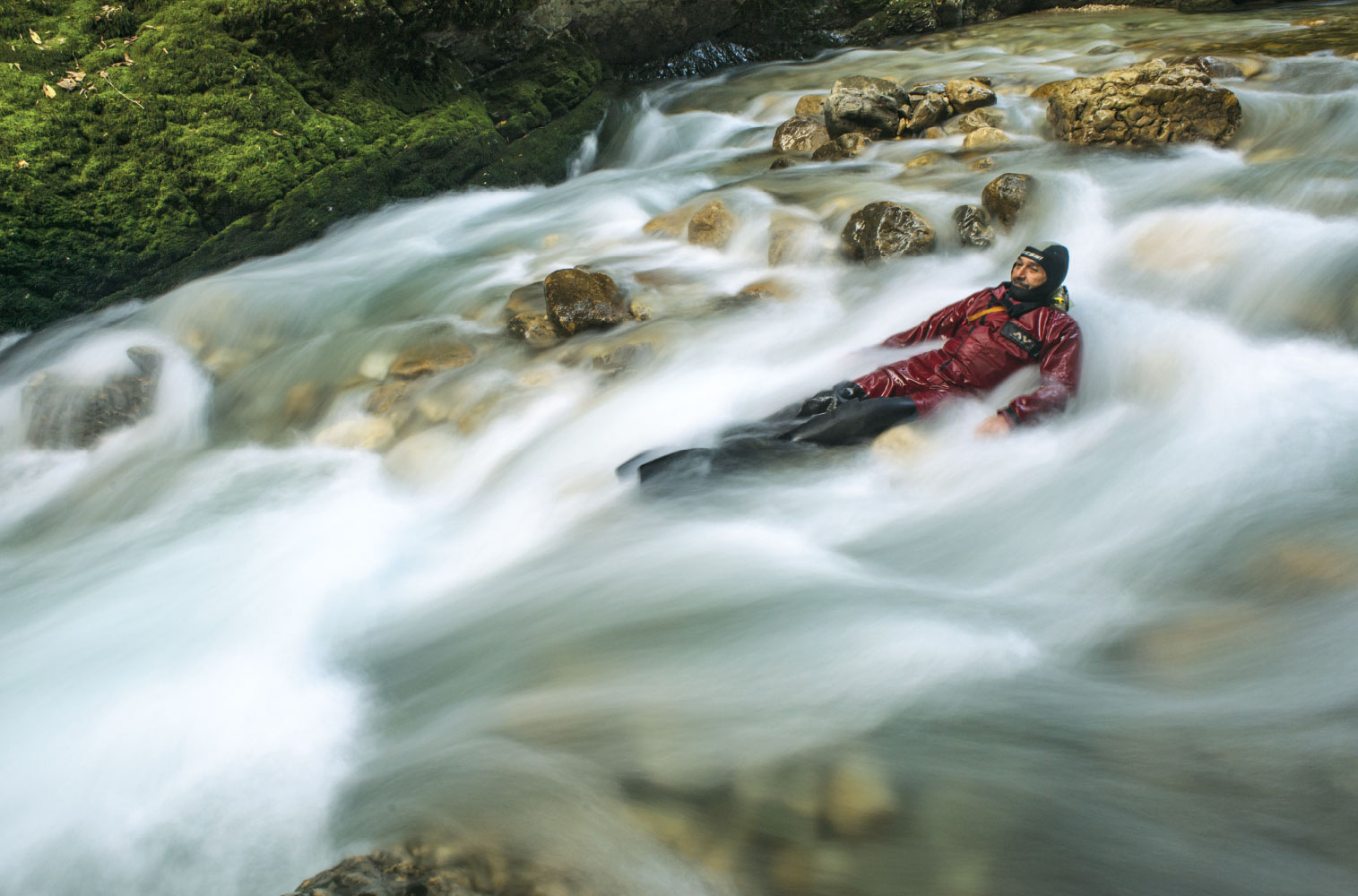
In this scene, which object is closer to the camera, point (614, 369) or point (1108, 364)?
point (1108, 364)

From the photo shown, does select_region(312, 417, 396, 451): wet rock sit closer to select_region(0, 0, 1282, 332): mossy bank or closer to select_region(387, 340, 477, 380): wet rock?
select_region(387, 340, 477, 380): wet rock

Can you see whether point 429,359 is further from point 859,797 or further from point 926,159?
point 926,159

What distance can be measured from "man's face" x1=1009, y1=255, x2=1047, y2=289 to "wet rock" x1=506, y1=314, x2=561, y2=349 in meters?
3.02

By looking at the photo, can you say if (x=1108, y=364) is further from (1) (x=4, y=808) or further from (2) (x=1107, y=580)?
(1) (x=4, y=808)

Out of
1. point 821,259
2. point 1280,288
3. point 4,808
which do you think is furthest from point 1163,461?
point 4,808

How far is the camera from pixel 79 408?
18.3 ft

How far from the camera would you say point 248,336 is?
6.39 metres

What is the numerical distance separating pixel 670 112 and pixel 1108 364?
801 cm

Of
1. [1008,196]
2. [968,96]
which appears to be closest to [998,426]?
[1008,196]

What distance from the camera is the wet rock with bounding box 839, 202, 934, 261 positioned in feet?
19.8

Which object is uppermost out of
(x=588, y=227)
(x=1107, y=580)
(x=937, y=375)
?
(x=588, y=227)

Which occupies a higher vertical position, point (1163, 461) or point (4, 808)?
point (4, 808)

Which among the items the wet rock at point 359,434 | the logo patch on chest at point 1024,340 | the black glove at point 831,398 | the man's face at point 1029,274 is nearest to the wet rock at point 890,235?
the man's face at point 1029,274

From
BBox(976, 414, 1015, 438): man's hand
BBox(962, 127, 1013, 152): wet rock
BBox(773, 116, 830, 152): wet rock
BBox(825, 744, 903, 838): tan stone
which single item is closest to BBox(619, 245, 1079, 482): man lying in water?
BBox(976, 414, 1015, 438): man's hand
